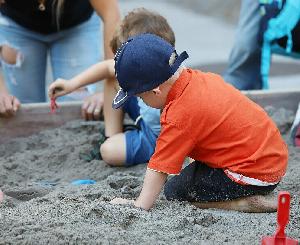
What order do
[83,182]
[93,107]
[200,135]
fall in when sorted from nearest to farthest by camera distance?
1. [200,135]
2. [83,182]
3. [93,107]

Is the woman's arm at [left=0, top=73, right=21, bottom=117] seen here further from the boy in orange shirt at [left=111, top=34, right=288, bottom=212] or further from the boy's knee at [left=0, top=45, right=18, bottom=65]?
the boy in orange shirt at [left=111, top=34, right=288, bottom=212]

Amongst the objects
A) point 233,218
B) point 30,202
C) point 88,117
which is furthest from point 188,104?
point 88,117

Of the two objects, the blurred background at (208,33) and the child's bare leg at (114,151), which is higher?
the child's bare leg at (114,151)

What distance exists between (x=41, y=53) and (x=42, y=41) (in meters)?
0.08

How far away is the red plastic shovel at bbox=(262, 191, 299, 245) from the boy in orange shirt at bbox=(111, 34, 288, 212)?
400 millimetres

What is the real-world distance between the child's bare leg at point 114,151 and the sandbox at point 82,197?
4 centimetres

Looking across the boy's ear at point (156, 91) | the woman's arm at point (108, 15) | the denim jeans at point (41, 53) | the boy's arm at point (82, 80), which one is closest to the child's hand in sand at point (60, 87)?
the boy's arm at point (82, 80)

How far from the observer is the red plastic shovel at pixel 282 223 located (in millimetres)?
2211

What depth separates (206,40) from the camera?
7508 mm

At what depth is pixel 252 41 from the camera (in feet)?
15.5

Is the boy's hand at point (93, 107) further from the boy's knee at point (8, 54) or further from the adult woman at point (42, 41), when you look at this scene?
the boy's knee at point (8, 54)

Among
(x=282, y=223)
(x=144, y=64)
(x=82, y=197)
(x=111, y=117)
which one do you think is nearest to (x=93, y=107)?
(x=111, y=117)

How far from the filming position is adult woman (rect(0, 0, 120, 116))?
12.4ft

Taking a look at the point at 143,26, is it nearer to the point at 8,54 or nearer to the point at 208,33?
the point at 8,54
